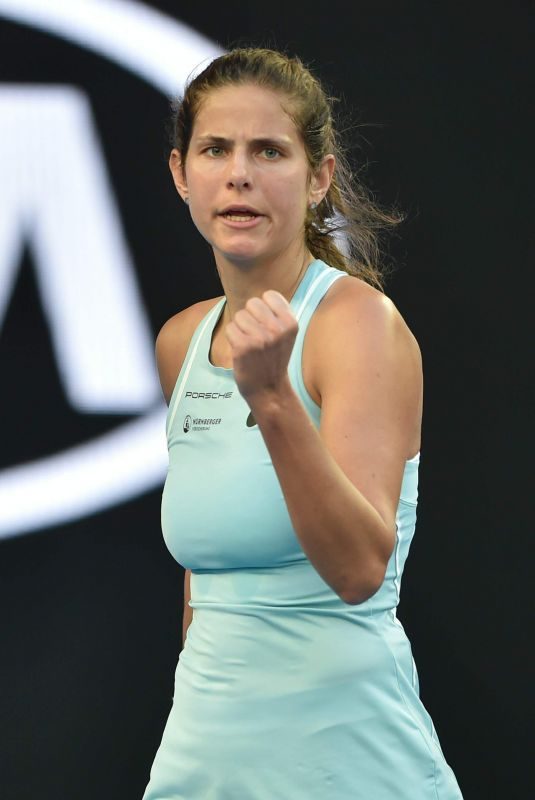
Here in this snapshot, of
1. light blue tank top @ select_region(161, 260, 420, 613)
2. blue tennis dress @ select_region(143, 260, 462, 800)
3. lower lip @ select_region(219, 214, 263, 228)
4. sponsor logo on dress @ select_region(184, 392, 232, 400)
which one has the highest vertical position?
lower lip @ select_region(219, 214, 263, 228)

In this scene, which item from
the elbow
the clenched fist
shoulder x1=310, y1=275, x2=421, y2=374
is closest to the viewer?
the clenched fist

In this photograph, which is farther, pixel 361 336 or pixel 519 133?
pixel 519 133

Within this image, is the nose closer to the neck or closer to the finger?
the neck

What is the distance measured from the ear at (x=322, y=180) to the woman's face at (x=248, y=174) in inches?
1.5

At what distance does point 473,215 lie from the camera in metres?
2.28

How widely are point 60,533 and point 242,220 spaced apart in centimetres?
104

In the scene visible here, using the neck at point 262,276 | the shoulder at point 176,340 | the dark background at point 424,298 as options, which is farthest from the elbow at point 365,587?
the dark background at point 424,298

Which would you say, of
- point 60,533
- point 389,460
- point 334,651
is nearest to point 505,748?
point 60,533

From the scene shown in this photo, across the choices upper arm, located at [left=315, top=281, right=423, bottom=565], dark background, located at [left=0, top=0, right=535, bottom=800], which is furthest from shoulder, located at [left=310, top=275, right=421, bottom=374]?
dark background, located at [left=0, top=0, right=535, bottom=800]

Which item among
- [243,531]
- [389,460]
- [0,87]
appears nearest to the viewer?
[389,460]

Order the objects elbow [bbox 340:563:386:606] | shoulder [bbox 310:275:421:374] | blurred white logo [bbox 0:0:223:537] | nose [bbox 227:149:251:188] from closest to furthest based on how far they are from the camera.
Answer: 1. elbow [bbox 340:563:386:606]
2. shoulder [bbox 310:275:421:374]
3. nose [bbox 227:149:251:188]
4. blurred white logo [bbox 0:0:223:537]

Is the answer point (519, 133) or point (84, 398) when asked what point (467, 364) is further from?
point (84, 398)

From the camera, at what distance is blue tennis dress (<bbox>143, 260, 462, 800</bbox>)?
52.4 inches

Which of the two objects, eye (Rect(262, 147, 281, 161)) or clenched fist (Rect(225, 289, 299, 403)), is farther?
eye (Rect(262, 147, 281, 161))
